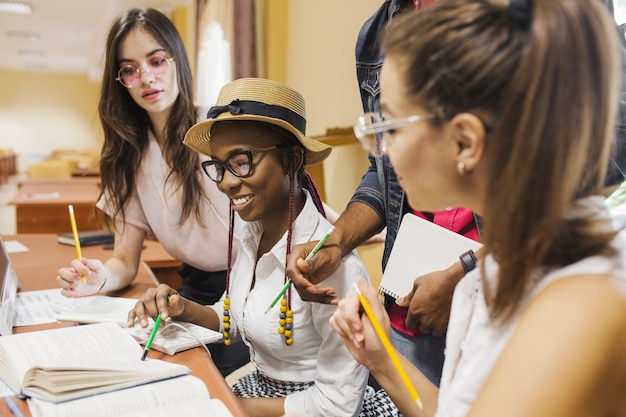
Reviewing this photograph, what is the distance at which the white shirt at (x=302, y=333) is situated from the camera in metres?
1.20

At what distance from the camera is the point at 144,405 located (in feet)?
3.06

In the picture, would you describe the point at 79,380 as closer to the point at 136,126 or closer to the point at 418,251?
the point at 418,251

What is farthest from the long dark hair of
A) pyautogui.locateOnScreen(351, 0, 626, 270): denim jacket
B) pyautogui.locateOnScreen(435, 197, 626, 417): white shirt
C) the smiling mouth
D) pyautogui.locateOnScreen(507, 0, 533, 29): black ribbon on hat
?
pyautogui.locateOnScreen(507, 0, 533, 29): black ribbon on hat

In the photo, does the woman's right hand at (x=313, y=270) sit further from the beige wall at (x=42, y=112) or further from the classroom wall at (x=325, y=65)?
the beige wall at (x=42, y=112)

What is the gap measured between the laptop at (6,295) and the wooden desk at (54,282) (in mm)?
50

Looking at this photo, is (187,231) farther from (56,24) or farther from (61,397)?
(56,24)

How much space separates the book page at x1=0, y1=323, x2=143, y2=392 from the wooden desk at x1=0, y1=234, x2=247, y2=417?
0.07 meters

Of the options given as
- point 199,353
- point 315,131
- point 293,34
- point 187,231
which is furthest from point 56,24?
point 199,353

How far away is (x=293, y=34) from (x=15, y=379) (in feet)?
10.5

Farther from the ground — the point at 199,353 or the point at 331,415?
the point at 199,353

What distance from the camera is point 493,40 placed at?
660 millimetres

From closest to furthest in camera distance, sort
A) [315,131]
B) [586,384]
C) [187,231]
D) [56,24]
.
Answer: [586,384], [187,231], [315,131], [56,24]

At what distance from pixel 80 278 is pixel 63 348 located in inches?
20.6

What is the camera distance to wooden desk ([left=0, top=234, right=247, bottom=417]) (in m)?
1.01
